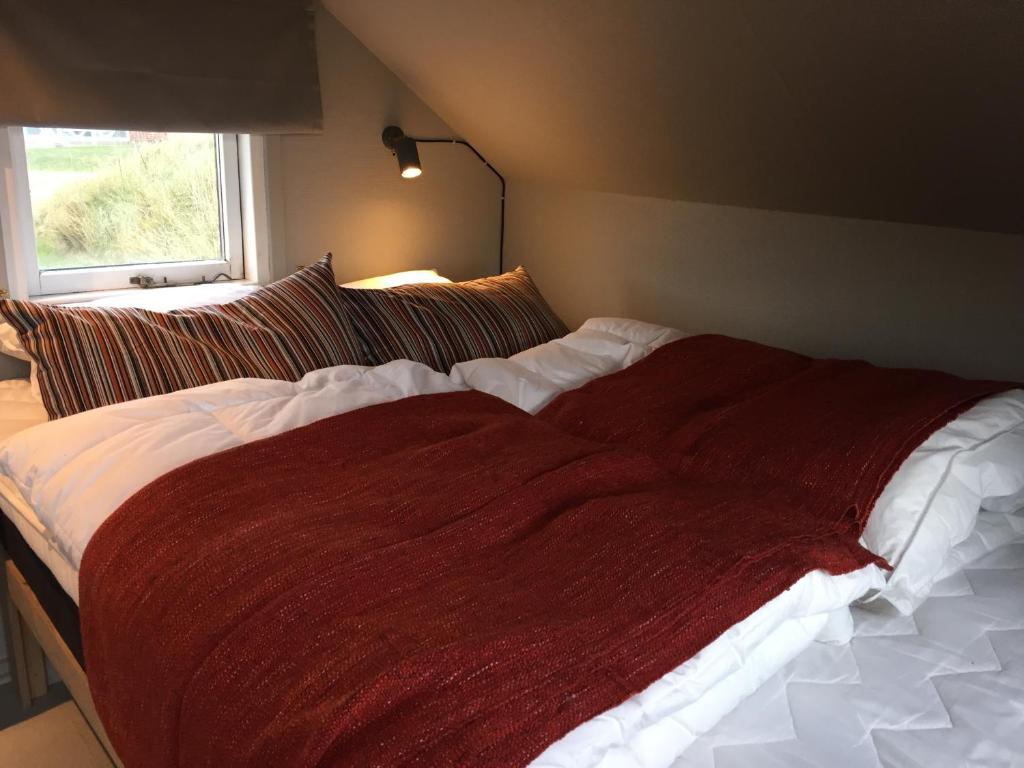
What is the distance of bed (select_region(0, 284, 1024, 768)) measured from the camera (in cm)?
99

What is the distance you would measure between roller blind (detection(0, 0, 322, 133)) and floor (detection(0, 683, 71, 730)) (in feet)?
4.17

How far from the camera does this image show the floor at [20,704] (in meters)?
1.86

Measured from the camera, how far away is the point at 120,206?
210cm

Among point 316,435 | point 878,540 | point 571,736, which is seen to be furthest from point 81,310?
point 878,540

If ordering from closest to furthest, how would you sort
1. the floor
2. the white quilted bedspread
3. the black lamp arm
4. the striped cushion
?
the white quilted bedspread, the striped cushion, the floor, the black lamp arm

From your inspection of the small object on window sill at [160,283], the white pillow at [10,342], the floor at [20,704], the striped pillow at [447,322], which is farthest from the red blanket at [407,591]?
the small object on window sill at [160,283]

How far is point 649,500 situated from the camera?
4.29 ft

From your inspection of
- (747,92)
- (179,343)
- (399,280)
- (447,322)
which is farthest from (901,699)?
(399,280)

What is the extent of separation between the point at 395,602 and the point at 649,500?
452 millimetres

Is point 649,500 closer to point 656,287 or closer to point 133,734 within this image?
point 133,734

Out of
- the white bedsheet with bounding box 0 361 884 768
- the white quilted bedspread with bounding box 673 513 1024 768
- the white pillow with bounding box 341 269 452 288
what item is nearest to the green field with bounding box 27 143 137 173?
the white pillow with bounding box 341 269 452 288

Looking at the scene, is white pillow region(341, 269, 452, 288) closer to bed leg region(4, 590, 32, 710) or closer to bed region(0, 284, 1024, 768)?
bed region(0, 284, 1024, 768)

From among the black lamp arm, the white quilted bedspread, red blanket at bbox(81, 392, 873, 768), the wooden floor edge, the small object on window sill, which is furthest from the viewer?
the black lamp arm

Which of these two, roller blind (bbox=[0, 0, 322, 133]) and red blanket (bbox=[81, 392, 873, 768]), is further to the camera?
roller blind (bbox=[0, 0, 322, 133])
